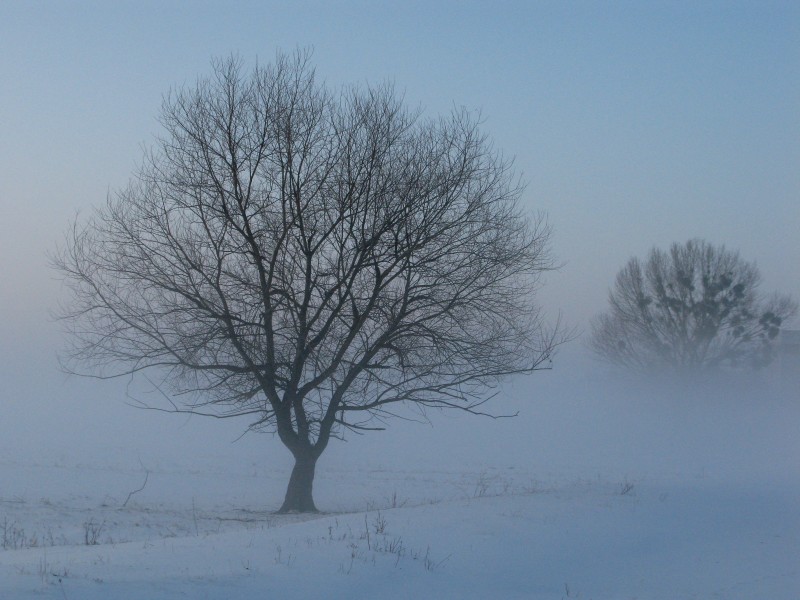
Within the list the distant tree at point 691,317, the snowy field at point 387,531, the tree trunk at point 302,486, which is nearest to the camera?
the snowy field at point 387,531

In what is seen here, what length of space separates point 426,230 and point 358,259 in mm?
1323

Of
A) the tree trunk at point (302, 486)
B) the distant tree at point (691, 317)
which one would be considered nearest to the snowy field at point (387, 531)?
the tree trunk at point (302, 486)

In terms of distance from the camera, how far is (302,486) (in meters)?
15.5

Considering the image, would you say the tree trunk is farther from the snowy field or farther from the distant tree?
the distant tree

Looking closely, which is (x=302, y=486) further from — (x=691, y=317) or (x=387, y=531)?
(x=691, y=317)

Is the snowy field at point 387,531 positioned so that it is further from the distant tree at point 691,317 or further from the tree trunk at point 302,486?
the distant tree at point 691,317

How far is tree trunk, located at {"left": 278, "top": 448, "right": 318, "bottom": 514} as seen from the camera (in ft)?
50.6

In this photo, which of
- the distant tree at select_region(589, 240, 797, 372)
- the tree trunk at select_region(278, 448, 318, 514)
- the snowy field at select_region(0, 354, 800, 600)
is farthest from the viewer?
the distant tree at select_region(589, 240, 797, 372)

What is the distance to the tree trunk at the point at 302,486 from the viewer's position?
15414 millimetres

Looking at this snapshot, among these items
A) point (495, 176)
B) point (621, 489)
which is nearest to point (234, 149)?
point (495, 176)

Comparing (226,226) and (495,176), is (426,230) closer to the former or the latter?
(495,176)

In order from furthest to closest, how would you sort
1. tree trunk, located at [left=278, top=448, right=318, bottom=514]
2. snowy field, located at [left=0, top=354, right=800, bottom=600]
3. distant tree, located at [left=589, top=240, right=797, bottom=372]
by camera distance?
distant tree, located at [left=589, top=240, right=797, bottom=372] → tree trunk, located at [left=278, top=448, right=318, bottom=514] → snowy field, located at [left=0, top=354, right=800, bottom=600]

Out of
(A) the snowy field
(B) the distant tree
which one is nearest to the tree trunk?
(A) the snowy field

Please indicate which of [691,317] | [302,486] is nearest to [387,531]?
[302,486]
